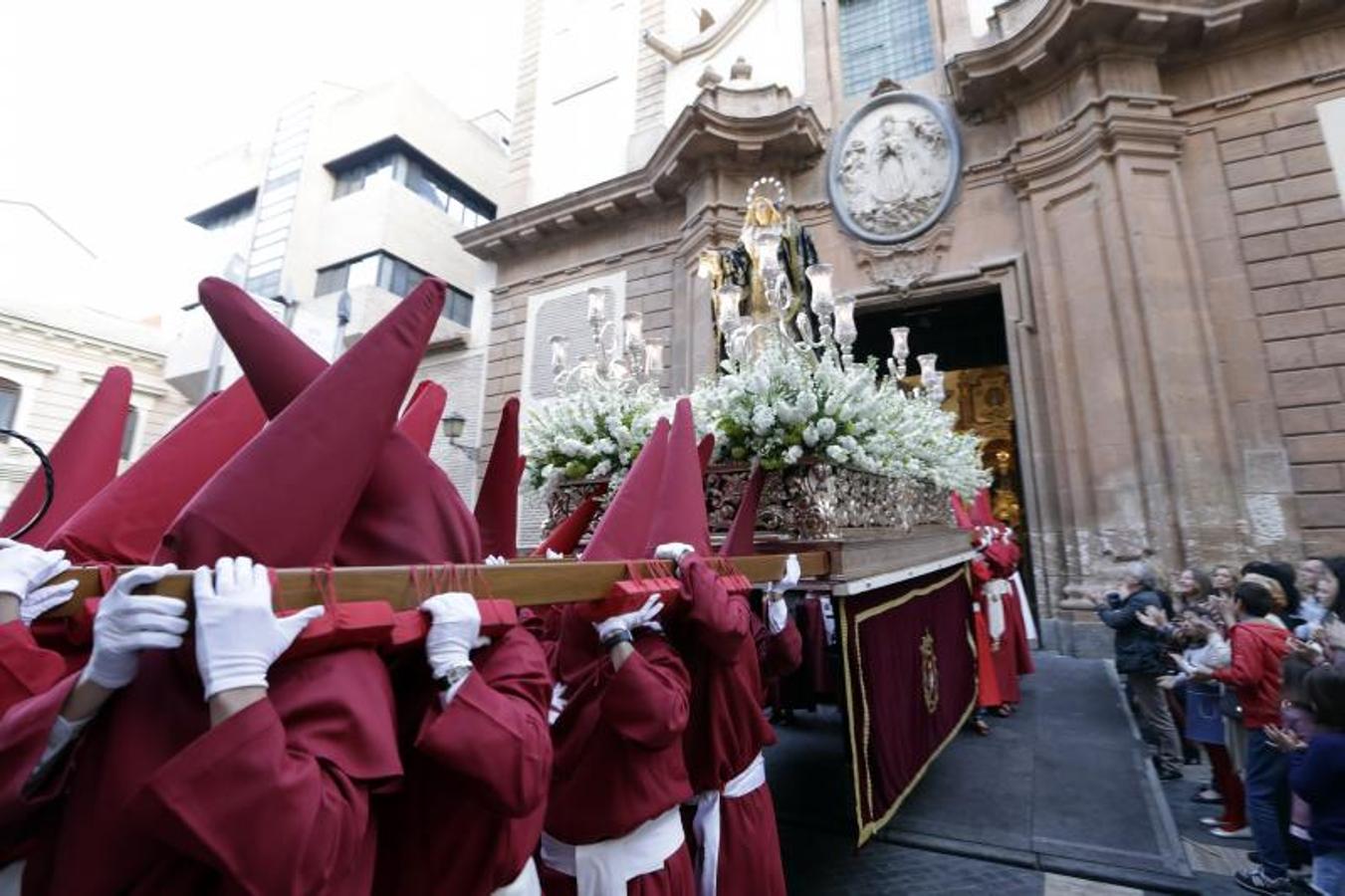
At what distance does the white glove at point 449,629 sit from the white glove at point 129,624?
43 cm

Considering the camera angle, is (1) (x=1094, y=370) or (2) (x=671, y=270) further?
(2) (x=671, y=270)

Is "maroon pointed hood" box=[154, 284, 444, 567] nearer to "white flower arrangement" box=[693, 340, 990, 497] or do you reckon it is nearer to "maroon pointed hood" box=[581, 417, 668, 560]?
"maroon pointed hood" box=[581, 417, 668, 560]

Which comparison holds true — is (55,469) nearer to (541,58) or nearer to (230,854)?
(230,854)

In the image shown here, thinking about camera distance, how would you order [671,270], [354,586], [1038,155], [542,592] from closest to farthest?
1. [354,586]
2. [542,592]
3. [1038,155]
4. [671,270]

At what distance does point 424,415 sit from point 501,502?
0.47 metres

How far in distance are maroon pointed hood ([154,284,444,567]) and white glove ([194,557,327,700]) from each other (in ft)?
0.44

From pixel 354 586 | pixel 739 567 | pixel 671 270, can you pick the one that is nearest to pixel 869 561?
pixel 739 567

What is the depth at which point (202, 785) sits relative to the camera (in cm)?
98

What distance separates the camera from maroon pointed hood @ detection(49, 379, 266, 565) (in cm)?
166

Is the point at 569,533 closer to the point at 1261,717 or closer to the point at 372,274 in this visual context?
the point at 1261,717

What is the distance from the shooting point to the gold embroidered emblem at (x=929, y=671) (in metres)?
4.59

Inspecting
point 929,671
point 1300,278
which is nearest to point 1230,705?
point 929,671

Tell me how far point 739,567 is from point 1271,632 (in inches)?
145

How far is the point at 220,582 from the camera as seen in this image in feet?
3.60
